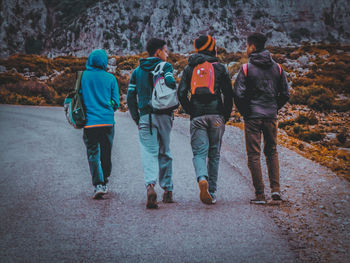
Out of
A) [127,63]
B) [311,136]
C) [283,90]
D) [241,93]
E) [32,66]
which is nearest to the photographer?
[241,93]

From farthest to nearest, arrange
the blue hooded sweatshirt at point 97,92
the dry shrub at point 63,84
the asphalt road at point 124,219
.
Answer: the dry shrub at point 63,84
the blue hooded sweatshirt at point 97,92
the asphalt road at point 124,219

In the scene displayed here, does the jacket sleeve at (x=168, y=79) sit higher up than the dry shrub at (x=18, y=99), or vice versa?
the jacket sleeve at (x=168, y=79)

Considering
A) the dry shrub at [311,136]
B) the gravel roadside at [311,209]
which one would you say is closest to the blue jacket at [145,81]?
the gravel roadside at [311,209]

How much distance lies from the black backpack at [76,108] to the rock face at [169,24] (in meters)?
54.5

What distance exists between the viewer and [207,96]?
419 centimetres

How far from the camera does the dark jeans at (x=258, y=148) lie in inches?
169

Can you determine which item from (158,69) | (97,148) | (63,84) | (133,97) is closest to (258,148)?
(158,69)

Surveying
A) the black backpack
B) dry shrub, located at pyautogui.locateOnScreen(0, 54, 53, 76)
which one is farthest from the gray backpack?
dry shrub, located at pyautogui.locateOnScreen(0, 54, 53, 76)

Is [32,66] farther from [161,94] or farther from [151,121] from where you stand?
[161,94]

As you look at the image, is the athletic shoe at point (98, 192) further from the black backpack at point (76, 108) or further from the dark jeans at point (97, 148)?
the black backpack at point (76, 108)

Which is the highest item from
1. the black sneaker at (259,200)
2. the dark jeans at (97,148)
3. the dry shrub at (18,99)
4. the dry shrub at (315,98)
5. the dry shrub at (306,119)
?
the dark jeans at (97,148)

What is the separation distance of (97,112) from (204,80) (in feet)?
5.22

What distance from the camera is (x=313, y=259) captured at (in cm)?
276

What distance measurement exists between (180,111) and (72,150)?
8370 millimetres
